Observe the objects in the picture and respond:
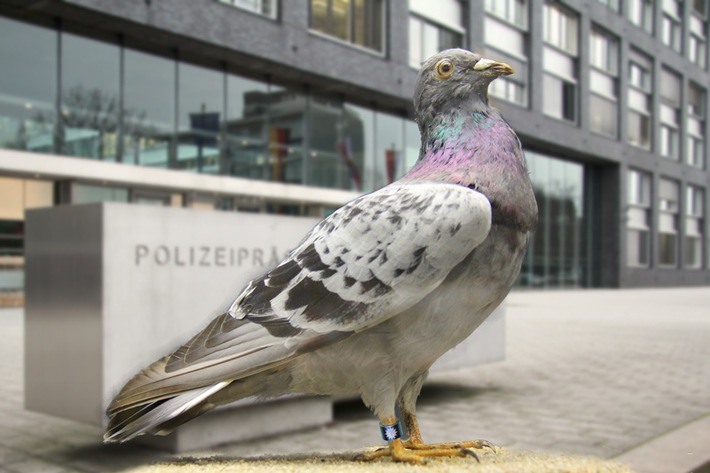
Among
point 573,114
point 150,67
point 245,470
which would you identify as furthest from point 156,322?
point 573,114

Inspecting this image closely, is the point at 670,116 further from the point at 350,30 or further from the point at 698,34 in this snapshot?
the point at 350,30

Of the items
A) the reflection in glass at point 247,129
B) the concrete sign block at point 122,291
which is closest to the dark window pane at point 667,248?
the reflection in glass at point 247,129

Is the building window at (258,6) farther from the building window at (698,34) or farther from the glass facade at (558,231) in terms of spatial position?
the building window at (698,34)

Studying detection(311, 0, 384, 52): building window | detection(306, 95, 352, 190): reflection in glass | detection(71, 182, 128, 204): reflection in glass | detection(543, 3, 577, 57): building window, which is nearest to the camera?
detection(71, 182, 128, 204): reflection in glass

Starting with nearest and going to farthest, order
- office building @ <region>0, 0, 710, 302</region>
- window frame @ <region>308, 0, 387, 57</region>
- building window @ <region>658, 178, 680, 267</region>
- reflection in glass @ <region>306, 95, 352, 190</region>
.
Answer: office building @ <region>0, 0, 710, 302</region>, window frame @ <region>308, 0, 387, 57</region>, reflection in glass @ <region>306, 95, 352, 190</region>, building window @ <region>658, 178, 680, 267</region>

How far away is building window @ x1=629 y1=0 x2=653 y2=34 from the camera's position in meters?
34.8

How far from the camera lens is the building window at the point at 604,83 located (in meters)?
31.2

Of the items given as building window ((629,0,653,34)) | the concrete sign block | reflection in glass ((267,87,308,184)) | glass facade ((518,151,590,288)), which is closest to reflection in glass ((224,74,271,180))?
reflection in glass ((267,87,308,184))

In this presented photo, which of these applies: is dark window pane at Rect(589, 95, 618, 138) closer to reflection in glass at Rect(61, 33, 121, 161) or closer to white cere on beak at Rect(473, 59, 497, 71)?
reflection in glass at Rect(61, 33, 121, 161)

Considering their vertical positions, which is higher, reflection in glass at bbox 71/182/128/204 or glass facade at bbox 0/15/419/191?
glass facade at bbox 0/15/419/191

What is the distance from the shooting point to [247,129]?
19.4 meters

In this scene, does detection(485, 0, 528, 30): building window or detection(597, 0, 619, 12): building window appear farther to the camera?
detection(597, 0, 619, 12): building window

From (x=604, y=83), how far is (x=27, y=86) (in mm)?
25597

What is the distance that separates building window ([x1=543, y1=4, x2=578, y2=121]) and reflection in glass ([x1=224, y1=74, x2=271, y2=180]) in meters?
10.6
